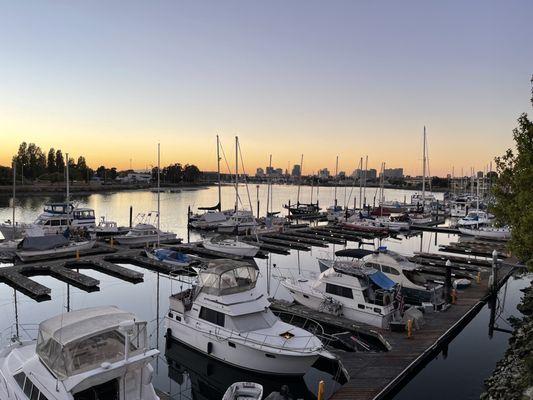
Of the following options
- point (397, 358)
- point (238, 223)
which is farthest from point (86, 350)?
point (238, 223)

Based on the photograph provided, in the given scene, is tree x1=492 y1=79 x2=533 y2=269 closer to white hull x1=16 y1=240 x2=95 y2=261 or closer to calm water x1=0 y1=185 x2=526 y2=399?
calm water x1=0 y1=185 x2=526 y2=399

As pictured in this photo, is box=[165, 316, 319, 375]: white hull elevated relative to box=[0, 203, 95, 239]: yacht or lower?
lower

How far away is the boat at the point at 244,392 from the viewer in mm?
11398

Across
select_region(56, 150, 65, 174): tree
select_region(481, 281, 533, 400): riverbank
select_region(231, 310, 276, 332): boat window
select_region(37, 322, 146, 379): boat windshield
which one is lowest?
select_region(481, 281, 533, 400): riverbank

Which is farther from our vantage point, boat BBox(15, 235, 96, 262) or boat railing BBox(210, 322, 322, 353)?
boat BBox(15, 235, 96, 262)

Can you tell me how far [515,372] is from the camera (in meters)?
14.0

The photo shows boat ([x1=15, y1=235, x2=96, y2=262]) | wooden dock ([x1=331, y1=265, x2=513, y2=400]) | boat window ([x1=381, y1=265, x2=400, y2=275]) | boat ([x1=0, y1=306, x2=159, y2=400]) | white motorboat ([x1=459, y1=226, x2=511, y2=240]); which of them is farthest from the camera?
white motorboat ([x1=459, y1=226, x2=511, y2=240])

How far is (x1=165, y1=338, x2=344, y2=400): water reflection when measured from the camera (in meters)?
14.4

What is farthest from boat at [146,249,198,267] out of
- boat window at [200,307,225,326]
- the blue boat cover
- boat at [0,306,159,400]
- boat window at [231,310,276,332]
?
boat at [0,306,159,400]

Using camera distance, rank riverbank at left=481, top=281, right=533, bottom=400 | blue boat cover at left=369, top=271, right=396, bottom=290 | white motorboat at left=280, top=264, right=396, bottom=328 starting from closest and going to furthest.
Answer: riverbank at left=481, top=281, right=533, bottom=400
white motorboat at left=280, top=264, right=396, bottom=328
blue boat cover at left=369, top=271, right=396, bottom=290

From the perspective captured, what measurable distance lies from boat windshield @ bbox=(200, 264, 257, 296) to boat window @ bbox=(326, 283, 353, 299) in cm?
496

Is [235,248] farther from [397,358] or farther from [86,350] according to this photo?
[86,350]

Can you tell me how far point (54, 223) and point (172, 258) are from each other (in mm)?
16473

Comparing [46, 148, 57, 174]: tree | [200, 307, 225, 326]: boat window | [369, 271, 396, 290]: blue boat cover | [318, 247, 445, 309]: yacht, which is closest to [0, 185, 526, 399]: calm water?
[200, 307, 225, 326]: boat window
